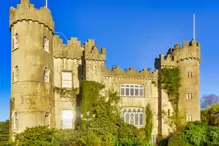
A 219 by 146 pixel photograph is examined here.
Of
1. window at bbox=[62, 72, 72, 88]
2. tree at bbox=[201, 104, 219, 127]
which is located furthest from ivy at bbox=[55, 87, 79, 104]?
tree at bbox=[201, 104, 219, 127]

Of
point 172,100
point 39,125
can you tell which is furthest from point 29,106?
point 172,100

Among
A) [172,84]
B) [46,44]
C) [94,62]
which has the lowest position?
[172,84]

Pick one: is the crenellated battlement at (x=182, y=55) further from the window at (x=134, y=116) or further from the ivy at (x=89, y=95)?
the ivy at (x=89, y=95)

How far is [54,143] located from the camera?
870 inches

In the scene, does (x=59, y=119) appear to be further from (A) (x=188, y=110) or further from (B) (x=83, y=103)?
(A) (x=188, y=110)

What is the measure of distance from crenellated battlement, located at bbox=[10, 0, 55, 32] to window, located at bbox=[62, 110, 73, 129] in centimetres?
1019

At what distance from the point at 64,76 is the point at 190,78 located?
1602 cm

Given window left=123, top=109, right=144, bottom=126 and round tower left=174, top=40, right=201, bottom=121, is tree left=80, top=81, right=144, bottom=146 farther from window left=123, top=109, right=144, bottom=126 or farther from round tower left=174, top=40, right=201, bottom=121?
round tower left=174, top=40, right=201, bottom=121

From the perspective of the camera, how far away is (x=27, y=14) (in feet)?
77.3

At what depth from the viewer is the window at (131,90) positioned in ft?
91.8

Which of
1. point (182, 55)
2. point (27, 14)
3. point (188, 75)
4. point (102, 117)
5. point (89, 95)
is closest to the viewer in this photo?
point (27, 14)

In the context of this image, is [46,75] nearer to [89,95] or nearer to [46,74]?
[46,74]

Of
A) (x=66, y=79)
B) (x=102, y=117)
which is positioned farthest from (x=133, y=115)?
(x=66, y=79)

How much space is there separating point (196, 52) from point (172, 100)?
705 centimetres
